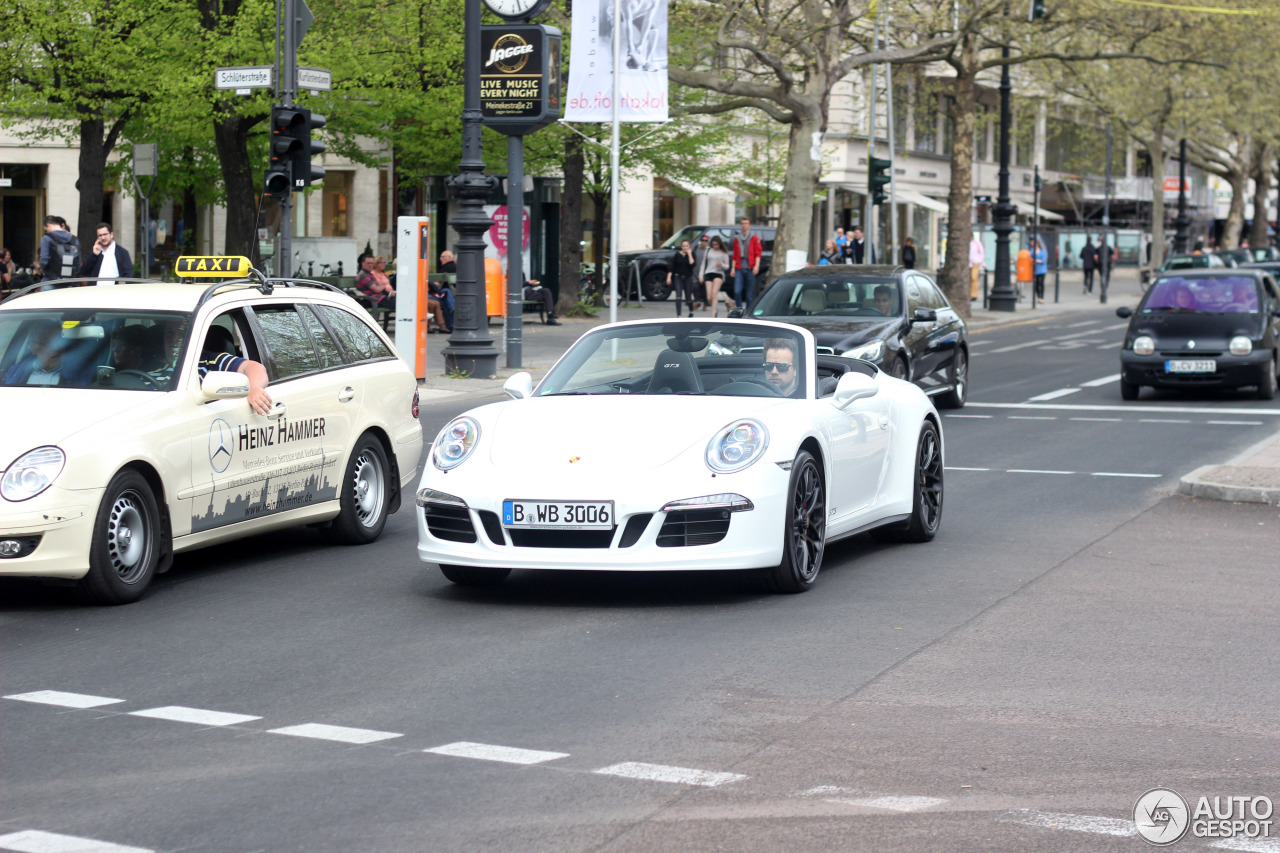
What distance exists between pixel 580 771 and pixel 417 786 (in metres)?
0.50

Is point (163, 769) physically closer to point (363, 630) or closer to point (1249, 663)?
point (363, 630)

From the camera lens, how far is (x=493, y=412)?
867 cm

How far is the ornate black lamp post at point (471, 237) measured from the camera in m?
21.8

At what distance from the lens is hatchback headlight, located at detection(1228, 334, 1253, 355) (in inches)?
807

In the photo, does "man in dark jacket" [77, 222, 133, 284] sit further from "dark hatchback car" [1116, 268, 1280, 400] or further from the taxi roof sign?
"dark hatchback car" [1116, 268, 1280, 400]

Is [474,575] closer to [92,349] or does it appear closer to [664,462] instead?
[664,462]

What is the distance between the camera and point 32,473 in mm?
7668

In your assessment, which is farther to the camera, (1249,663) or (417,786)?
(1249,663)

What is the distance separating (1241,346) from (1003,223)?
967 inches

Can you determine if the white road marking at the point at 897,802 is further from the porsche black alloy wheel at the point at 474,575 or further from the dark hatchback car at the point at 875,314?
the dark hatchback car at the point at 875,314

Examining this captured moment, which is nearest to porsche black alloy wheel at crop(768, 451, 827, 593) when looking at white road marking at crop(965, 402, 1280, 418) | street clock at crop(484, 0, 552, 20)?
white road marking at crop(965, 402, 1280, 418)

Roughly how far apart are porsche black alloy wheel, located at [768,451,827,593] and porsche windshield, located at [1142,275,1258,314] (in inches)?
536

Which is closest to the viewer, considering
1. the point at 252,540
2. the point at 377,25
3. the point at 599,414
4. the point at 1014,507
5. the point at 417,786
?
the point at 417,786

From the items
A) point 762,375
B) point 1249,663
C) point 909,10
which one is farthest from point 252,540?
point 909,10
